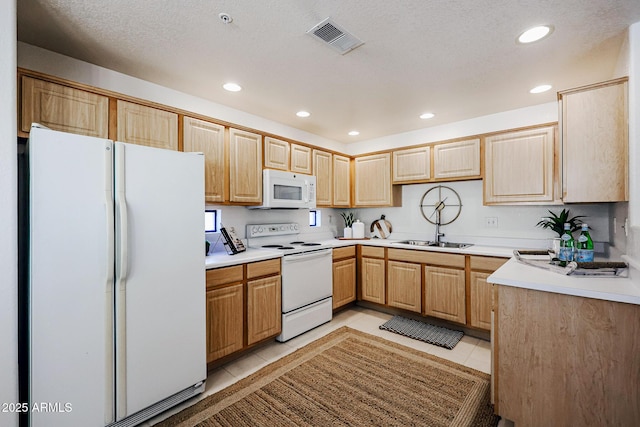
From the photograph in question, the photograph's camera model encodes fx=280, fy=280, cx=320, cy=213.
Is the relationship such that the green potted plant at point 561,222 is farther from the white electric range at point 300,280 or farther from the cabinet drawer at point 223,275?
the cabinet drawer at point 223,275

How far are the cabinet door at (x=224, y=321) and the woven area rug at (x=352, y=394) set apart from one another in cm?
29

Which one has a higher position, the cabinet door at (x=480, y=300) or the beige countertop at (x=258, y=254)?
the beige countertop at (x=258, y=254)

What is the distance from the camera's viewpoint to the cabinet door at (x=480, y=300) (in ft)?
8.77

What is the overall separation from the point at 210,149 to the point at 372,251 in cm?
219

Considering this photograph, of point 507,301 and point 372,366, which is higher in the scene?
point 507,301

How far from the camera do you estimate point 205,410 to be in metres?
1.80

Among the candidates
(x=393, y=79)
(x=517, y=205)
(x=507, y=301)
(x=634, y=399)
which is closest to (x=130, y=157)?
(x=393, y=79)

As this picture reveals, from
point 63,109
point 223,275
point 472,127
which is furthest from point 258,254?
point 472,127

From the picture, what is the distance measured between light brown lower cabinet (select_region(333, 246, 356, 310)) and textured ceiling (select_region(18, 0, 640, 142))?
1.74 meters

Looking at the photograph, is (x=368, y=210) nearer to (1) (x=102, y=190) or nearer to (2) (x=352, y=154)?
(2) (x=352, y=154)

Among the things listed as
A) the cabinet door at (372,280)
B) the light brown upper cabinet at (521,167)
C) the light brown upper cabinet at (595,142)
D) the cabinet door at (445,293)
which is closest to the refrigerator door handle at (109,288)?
the cabinet door at (372,280)

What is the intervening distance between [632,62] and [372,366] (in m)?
2.65

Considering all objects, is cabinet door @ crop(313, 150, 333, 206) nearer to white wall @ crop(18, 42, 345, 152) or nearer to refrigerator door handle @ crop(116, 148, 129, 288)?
white wall @ crop(18, 42, 345, 152)

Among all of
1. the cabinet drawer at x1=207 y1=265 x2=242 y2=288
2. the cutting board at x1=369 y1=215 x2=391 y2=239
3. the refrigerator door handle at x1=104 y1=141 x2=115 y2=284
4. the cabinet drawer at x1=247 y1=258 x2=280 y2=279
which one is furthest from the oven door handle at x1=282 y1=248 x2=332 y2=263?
the refrigerator door handle at x1=104 y1=141 x2=115 y2=284
